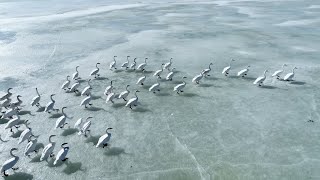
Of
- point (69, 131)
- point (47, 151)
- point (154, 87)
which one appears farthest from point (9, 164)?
point (154, 87)

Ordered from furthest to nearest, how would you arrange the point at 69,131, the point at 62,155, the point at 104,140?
the point at 69,131 < the point at 104,140 < the point at 62,155

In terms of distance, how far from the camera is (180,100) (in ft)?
54.5

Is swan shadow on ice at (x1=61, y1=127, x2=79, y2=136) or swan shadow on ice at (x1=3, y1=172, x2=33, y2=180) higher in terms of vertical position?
swan shadow on ice at (x1=61, y1=127, x2=79, y2=136)

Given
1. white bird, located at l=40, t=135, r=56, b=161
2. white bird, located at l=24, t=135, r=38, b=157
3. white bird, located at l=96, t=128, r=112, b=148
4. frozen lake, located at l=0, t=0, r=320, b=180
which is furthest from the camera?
white bird, located at l=96, t=128, r=112, b=148

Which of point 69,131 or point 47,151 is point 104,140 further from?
point 69,131

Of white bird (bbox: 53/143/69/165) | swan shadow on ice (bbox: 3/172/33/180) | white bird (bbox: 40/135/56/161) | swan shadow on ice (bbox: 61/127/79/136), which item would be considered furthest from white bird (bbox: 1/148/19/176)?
swan shadow on ice (bbox: 61/127/79/136)

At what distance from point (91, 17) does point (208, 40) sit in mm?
18557

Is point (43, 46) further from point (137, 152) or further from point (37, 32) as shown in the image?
→ point (137, 152)

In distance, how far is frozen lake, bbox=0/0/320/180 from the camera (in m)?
11.4

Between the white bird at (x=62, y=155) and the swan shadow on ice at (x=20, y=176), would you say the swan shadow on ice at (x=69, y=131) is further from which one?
the swan shadow on ice at (x=20, y=176)

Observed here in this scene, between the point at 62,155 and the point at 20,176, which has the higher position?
the point at 62,155

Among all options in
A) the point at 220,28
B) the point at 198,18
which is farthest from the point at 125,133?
the point at 198,18

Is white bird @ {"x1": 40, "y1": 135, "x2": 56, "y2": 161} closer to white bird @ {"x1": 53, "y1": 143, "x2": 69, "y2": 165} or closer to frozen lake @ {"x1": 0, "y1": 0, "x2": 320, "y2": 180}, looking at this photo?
frozen lake @ {"x1": 0, "y1": 0, "x2": 320, "y2": 180}

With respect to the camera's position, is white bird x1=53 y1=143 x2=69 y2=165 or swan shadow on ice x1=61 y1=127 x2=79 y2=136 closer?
white bird x1=53 y1=143 x2=69 y2=165
